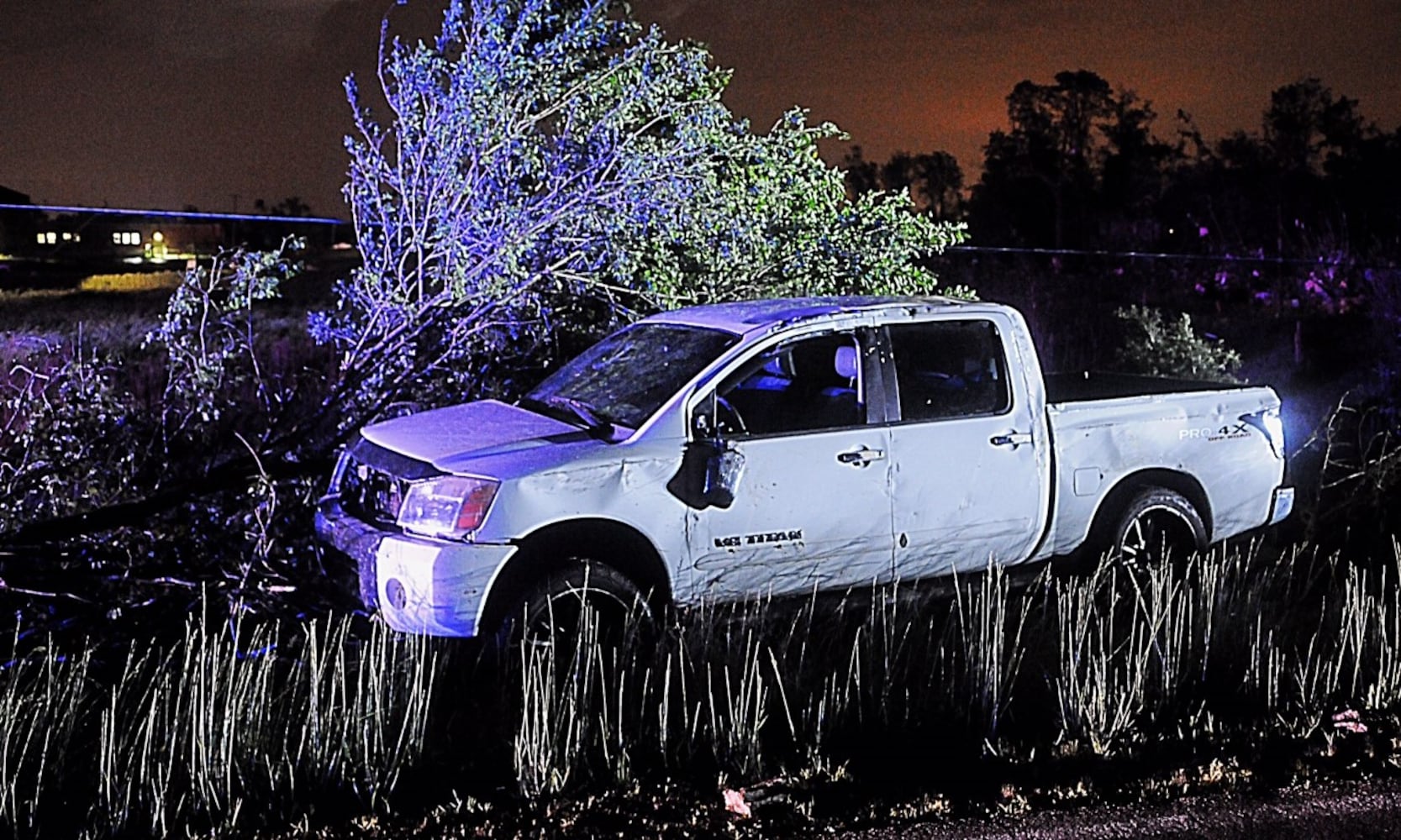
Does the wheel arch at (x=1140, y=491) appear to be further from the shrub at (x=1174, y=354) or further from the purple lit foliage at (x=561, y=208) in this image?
the shrub at (x=1174, y=354)

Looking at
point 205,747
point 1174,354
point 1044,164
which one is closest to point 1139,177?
point 1044,164

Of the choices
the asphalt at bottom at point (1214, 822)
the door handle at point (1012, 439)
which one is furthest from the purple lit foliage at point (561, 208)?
the asphalt at bottom at point (1214, 822)

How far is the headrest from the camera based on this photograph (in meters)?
6.78

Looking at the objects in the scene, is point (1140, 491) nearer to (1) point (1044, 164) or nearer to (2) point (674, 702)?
(2) point (674, 702)

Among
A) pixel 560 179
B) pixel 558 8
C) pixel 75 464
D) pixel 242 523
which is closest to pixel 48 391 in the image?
pixel 75 464

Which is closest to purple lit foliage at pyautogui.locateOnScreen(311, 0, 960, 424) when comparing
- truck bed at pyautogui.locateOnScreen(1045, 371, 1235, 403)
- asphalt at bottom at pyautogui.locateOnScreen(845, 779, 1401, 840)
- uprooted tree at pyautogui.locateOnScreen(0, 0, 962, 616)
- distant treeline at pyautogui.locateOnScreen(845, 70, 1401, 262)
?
uprooted tree at pyautogui.locateOnScreen(0, 0, 962, 616)

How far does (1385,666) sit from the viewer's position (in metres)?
5.88

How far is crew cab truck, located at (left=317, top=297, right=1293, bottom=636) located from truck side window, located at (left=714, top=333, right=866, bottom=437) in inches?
0.5

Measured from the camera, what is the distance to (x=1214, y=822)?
4.66 m

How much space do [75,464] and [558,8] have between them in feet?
15.3

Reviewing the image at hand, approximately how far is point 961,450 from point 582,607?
6.47 feet

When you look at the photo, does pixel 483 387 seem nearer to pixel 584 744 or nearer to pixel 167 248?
pixel 584 744

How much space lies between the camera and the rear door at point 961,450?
A: 21.8ft

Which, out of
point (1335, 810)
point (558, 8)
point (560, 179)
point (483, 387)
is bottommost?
point (1335, 810)
